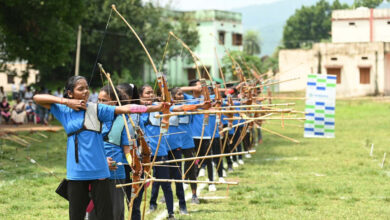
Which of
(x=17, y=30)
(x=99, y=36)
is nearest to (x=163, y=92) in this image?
(x=17, y=30)

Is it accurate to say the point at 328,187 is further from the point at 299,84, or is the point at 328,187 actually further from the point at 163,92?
the point at 299,84

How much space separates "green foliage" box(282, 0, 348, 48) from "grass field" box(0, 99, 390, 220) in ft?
228

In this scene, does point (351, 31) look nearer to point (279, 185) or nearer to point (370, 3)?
point (370, 3)

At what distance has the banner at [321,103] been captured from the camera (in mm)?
16922

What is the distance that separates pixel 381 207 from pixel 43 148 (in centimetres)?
1044

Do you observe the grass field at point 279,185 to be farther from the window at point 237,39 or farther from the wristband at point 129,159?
the window at point 237,39

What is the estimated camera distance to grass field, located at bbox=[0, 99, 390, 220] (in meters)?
8.23

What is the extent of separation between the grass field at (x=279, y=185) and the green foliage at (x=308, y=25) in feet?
228

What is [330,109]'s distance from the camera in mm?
→ 16859

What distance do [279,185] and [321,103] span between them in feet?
22.5

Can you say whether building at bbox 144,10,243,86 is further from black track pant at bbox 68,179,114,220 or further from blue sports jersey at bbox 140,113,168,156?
black track pant at bbox 68,179,114,220

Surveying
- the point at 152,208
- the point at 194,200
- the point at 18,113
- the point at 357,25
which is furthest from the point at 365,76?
the point at 152,208

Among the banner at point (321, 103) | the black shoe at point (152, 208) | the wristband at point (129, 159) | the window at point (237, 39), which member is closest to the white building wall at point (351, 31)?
the window at point (237, 39)

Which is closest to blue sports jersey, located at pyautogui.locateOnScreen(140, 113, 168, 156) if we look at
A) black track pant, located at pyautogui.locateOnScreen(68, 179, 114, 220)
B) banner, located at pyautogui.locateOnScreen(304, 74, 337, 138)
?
black track pant, located at pyautogui.locateOnScreen(68, 179, 114, 220)
